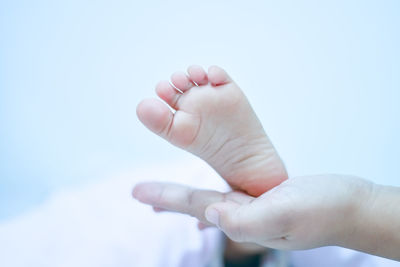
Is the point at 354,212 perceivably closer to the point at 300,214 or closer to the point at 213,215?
the point at 300,214

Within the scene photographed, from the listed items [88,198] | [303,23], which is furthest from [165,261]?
[303,23]

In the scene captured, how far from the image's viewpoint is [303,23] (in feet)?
4.03

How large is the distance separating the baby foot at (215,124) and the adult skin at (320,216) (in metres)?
0.11

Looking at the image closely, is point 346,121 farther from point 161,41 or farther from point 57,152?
point 57,152

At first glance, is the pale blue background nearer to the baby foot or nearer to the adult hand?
the baby foot

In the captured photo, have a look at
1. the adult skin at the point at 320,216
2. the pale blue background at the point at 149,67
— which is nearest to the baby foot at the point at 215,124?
the adult skin at the point at 320,216

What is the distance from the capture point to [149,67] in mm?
1232

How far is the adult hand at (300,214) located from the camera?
0.58m

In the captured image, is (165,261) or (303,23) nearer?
(165,261)

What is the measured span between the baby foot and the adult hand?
12 cm

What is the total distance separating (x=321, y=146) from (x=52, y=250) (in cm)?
68

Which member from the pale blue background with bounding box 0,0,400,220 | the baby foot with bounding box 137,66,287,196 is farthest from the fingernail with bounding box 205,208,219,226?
the pale blue background with bounding box 0,0,400,220

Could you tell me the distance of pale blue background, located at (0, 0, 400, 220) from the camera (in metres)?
1.17

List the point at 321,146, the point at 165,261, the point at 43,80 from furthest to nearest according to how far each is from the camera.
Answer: the point at 43,80
the point at 321,146
the point at 165,261
